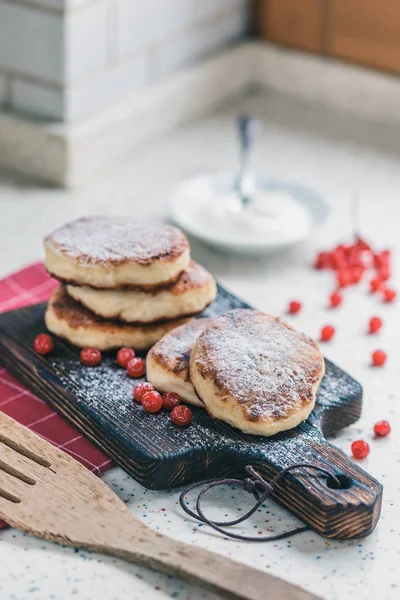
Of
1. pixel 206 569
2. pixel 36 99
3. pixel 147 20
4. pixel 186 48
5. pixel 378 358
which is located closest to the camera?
pixel 206 569

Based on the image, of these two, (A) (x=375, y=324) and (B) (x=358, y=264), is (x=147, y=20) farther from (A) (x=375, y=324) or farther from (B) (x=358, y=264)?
Answer: (A) (x=375, y=324)

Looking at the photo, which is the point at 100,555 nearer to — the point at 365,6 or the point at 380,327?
the point at 380,327

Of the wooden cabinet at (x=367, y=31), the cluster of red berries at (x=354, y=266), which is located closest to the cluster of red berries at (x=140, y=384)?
the cluster of red berries at (x=354, y=266)

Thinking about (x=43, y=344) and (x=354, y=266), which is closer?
(x=43, y=344)

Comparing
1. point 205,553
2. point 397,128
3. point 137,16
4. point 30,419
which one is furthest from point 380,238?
point 205,553

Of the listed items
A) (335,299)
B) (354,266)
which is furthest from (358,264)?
(335,299)

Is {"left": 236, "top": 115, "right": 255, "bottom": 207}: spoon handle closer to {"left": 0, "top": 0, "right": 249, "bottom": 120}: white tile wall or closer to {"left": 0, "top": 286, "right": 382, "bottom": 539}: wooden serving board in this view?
{"left": 0, "top": 0, "right": 249, "bottom": 120}: white tile wall
